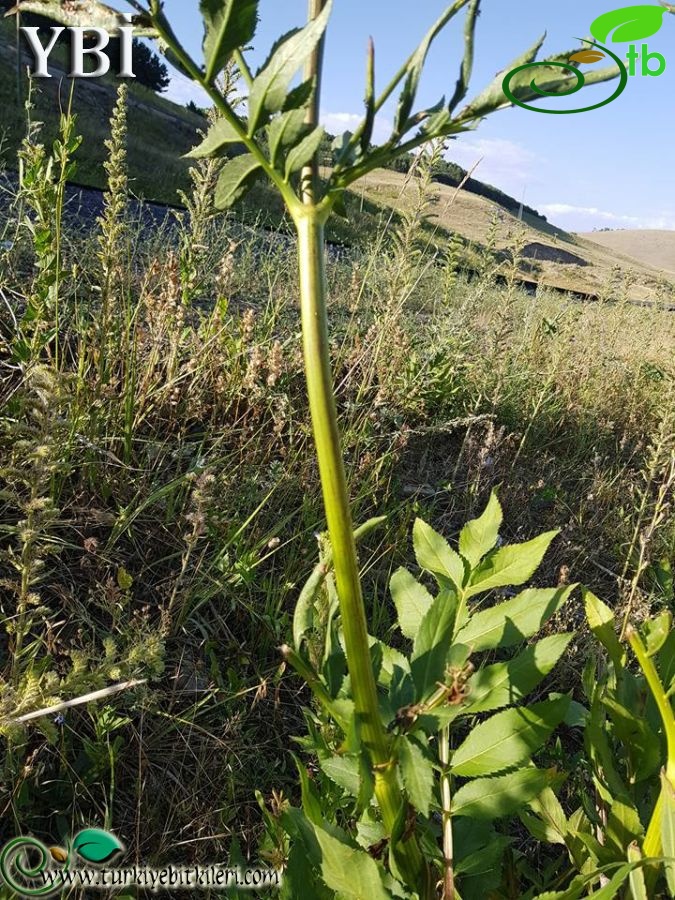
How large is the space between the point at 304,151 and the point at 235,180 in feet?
0.34

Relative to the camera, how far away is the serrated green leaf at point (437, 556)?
1098 millimetres

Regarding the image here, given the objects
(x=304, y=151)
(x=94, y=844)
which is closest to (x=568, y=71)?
(x=304, y=151)

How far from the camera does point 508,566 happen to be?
3.47 feet

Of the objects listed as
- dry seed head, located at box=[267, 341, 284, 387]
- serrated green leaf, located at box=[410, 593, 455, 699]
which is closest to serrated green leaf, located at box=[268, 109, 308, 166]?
serrated green leaf, located at box=[410, 593, 455, 699]

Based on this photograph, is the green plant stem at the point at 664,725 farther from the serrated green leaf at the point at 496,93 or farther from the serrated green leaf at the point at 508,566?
the serrated green leaf at the point at 496,93

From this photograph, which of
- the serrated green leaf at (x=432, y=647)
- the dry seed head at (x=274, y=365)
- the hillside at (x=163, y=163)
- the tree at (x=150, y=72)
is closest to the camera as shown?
the serrated green leaf at (x=432, y=647)

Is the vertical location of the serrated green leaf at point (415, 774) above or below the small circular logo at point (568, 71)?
below

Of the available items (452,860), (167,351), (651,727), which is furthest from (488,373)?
(452,860)

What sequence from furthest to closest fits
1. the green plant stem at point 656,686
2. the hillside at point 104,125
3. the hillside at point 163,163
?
1. the hillside at point 104,125
2. the hillside at point 163,163
3. the green plant stem at point 656,686

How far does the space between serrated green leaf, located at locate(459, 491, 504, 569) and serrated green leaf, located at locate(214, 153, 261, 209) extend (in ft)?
2.07

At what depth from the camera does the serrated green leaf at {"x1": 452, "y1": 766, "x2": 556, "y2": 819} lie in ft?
3.05

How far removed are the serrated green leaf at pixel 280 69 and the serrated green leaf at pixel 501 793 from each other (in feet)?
2.87

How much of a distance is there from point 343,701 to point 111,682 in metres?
0.82

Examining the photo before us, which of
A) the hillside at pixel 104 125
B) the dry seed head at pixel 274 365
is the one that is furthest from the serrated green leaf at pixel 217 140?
the hillside at pixel 104 125
